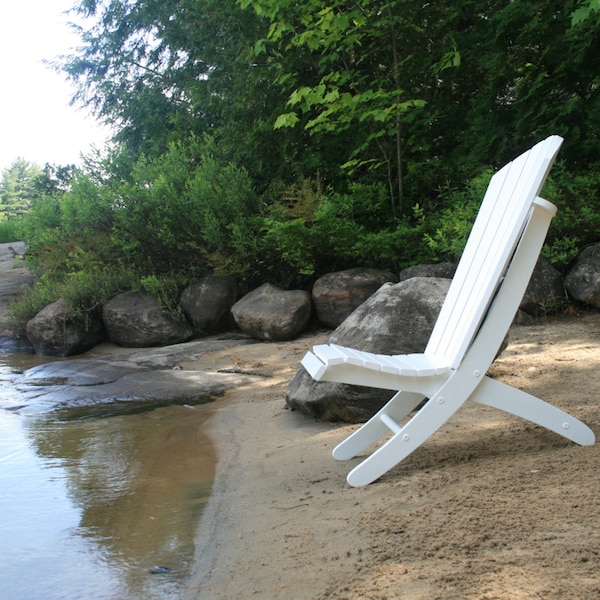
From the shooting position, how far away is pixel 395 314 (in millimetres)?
4660

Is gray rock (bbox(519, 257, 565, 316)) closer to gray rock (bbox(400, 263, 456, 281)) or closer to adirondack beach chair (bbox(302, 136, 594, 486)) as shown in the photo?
gray rock (bbox(400, 263, 456, 281))

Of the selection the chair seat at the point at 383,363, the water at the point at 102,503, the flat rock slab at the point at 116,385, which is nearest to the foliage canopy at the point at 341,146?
the flat rock slab at the point at 116,385

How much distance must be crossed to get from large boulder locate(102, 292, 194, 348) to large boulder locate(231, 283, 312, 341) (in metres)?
1.08

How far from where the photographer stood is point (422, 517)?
2590 millimetres

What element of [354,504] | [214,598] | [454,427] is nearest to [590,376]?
[454,427]

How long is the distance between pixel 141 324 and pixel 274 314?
7.46 feet

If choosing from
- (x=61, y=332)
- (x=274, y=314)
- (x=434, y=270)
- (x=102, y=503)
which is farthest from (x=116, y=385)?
(x=434, y=270)

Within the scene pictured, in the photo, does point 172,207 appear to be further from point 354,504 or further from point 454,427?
point 354,504

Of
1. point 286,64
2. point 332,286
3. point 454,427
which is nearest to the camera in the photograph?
point 454,427

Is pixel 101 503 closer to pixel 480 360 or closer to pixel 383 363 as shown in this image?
pixel 383 363

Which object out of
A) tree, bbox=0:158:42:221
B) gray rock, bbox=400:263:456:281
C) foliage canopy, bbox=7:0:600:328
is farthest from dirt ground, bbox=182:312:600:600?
tree, bbox=0:158:42:221

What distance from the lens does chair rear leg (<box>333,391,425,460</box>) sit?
11.4 feet

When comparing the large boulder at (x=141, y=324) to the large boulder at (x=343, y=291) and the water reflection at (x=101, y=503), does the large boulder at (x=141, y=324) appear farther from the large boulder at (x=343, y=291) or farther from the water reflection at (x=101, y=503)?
the water reflection at (x=101, y=503)

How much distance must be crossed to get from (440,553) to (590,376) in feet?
8.64
